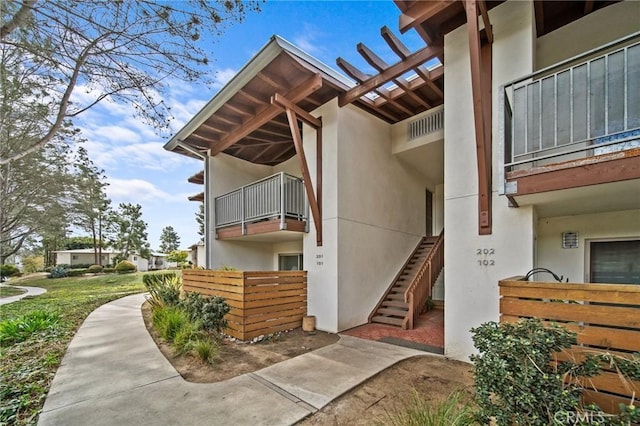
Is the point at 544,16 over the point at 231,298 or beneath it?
over

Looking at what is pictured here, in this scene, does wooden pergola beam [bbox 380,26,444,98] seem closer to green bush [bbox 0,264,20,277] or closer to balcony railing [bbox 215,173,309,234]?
balcony railing [bbox 215,173,309,234]

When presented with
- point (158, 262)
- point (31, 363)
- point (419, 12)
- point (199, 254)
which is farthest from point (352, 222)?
point (158, 262)

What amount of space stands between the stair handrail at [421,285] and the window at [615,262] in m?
3.37

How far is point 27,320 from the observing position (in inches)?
258

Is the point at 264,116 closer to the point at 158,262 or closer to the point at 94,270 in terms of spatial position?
the point at 94,270

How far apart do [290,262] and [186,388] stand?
6.84 m

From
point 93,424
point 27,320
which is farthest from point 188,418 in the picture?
point 27,320

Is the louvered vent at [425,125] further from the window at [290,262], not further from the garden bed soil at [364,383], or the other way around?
the garden bed soil at [364,383]

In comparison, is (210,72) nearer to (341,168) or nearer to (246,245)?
(341,168)

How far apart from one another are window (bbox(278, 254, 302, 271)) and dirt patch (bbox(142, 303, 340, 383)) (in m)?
3.40

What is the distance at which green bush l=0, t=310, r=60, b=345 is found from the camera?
5.65 metres

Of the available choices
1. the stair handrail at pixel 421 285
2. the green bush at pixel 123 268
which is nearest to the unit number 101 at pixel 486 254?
the stair handrail at pixel 421 285

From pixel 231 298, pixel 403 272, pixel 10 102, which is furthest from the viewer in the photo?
pixel 403 272

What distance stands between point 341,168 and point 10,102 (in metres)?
7.17
